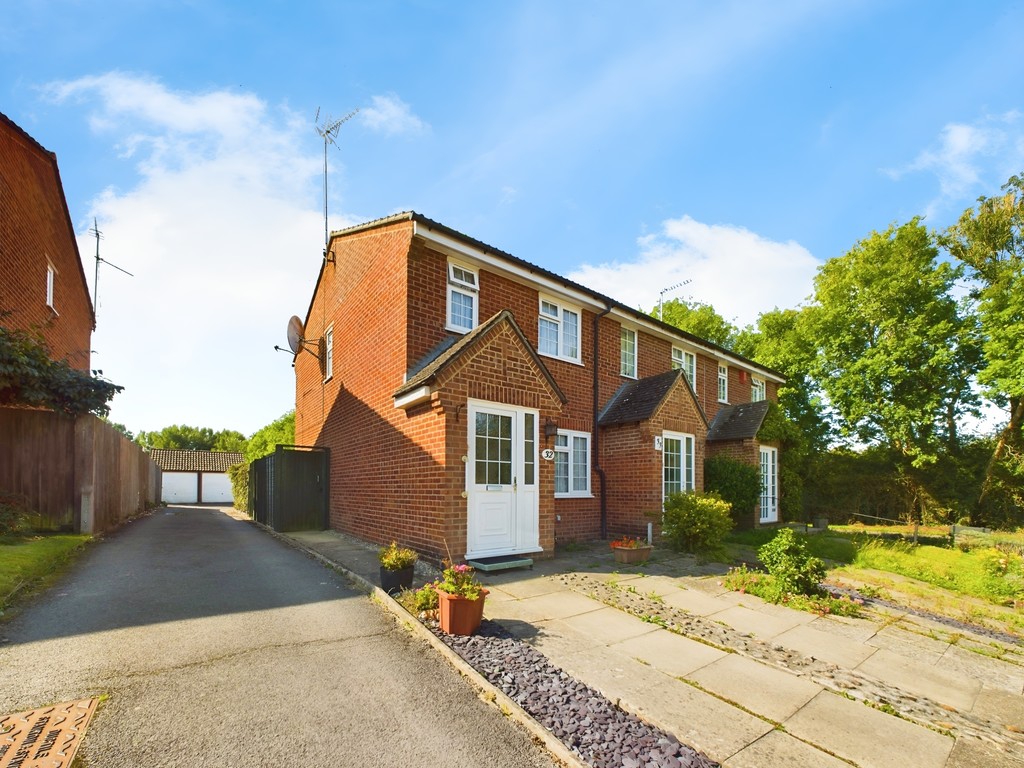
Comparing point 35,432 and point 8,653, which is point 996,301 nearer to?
point 8,653

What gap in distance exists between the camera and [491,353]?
29.2 feet

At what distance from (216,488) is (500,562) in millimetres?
41525

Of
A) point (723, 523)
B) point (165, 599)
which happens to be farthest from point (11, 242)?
point (723, 523)

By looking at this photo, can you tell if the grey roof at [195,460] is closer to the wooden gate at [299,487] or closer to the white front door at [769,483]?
the wooden gate at [299,487]

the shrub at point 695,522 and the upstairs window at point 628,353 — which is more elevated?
the upstairs window at point 628,353

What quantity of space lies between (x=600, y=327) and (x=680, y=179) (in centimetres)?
480

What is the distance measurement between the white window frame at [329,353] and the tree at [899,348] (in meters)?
21.3

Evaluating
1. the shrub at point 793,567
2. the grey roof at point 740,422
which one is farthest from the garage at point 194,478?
the shrub at point 793,567

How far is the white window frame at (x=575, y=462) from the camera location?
12.0m

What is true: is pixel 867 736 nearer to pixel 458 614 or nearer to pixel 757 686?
pixel 757 686

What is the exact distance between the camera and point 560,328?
494 inches

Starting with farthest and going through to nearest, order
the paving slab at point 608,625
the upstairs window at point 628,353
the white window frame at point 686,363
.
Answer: the white window frame at point 686,363 → the upstairs window at point 628,353 → the paving slab at point 608,625

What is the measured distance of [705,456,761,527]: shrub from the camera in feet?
47.2

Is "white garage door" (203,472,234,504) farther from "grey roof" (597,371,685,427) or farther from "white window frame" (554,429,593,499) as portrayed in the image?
"grey roof" (597,371,685,427)
